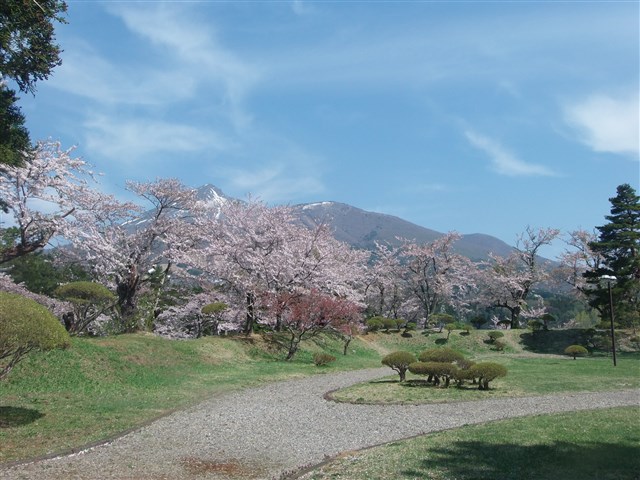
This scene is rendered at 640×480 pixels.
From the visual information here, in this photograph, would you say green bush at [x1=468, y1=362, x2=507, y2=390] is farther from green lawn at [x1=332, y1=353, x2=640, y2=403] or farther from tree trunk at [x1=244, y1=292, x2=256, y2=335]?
tree trunk at [x1=244, y1=292, x2=256, y2=335]

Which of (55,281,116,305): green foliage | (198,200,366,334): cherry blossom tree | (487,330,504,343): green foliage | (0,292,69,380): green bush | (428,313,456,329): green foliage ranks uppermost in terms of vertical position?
(198,200,366,334): cherry blossom tree

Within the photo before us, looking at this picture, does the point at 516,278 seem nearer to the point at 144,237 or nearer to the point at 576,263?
the point at 576,263

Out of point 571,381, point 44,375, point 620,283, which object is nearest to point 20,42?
point 44,375

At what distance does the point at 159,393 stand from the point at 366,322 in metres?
29.1

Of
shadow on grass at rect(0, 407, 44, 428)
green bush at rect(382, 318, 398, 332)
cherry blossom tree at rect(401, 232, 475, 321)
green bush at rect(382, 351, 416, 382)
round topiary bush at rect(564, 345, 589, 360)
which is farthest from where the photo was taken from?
cherry blossom tree at rect(401, 232, 475, 321)

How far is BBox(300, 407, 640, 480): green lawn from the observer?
280 inches

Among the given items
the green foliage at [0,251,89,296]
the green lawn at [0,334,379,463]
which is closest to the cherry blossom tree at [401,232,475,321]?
the green lawn at [0,334,379,463]

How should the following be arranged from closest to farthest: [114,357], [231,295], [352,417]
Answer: [352,417], [114,357], [231,295]

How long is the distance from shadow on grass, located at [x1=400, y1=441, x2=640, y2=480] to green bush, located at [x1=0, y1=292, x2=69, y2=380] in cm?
711

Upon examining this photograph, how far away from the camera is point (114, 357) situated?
59.7 feet

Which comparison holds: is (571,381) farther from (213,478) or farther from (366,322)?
(366,322)

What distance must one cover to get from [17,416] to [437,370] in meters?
12.6

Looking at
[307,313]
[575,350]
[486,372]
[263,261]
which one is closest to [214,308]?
[263,261]

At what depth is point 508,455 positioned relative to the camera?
26.5 feet
